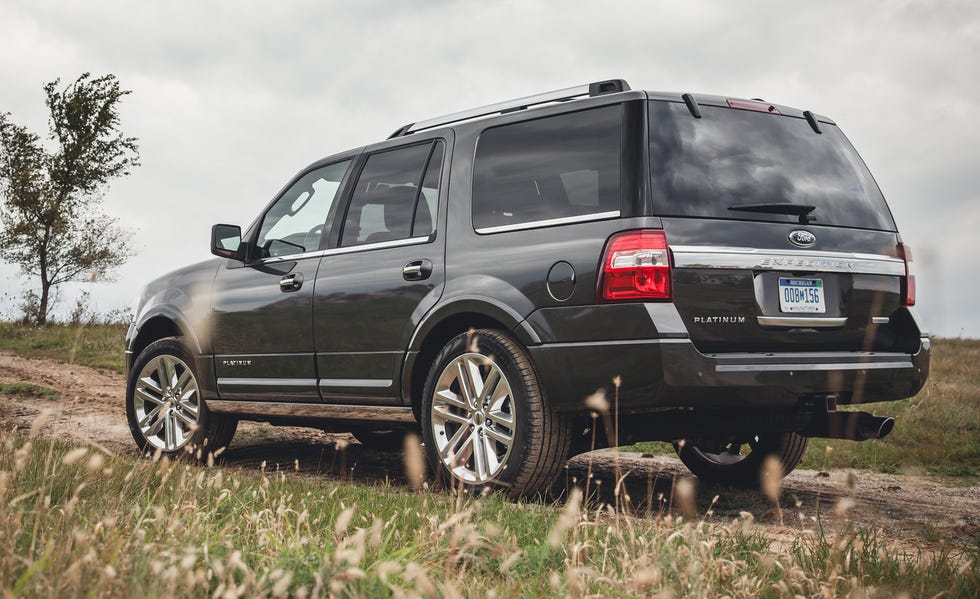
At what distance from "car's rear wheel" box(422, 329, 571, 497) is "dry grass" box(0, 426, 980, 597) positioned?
15.8 inches

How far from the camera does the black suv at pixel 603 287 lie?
4102 mm

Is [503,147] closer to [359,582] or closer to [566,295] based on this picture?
[566,295]

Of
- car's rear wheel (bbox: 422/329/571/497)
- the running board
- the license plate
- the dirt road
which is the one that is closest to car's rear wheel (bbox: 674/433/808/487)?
the dirt road

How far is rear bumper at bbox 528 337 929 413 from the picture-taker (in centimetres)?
400

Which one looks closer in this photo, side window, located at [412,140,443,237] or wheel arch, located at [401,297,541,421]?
wheel arch, located at [401,297,541,421]

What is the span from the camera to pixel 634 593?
97.1 inches

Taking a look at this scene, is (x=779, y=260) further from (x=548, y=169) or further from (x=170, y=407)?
(x=170, y=407)

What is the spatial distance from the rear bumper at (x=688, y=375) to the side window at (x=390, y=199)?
4.36ft

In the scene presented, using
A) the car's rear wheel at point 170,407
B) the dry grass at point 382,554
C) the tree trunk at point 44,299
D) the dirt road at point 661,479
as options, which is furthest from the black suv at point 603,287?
the tree trunk at point 44,299

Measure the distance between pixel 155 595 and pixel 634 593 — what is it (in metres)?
1.22

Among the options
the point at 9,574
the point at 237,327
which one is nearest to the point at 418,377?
the point at 237,327

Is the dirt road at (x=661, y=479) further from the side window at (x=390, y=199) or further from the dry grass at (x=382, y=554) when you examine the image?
the side window at (x=390, y=199)

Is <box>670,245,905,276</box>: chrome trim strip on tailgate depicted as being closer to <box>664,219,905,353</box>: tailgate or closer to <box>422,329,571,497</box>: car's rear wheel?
<box>664,219,905,353</box>: tailgate

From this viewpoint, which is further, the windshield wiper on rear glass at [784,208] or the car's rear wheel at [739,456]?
the car's rear wheel at [739,456]
